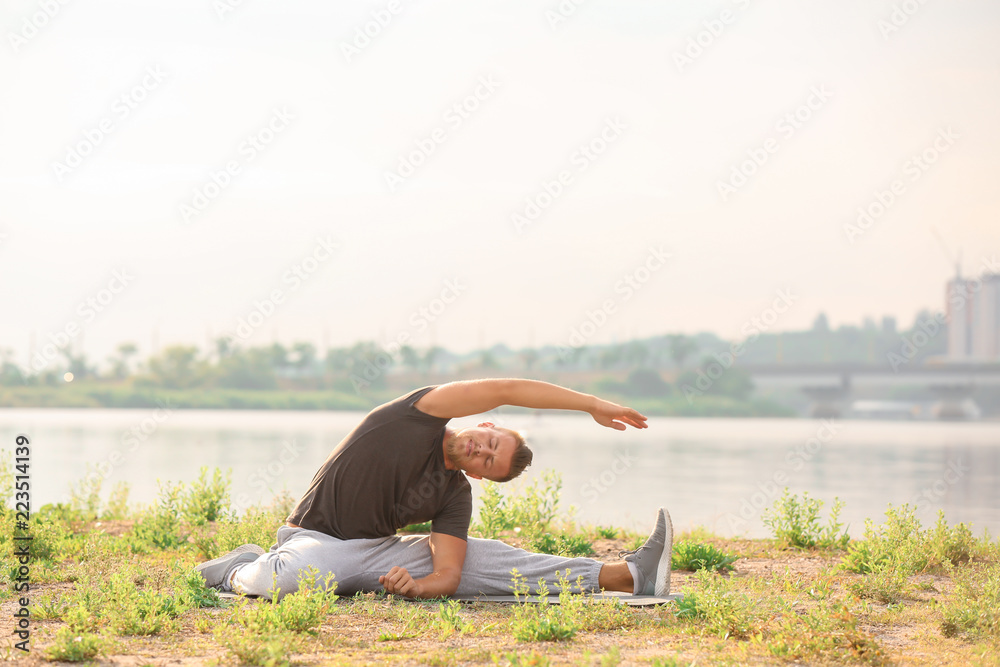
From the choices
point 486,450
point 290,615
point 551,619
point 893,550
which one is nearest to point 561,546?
point 486,450

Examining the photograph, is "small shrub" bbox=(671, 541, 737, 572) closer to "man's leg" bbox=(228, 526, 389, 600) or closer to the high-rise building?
"man's leg" bbox=(228, 526, 389, 600)

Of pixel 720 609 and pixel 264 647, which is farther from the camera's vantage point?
pixel 720 609

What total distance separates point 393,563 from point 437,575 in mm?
308

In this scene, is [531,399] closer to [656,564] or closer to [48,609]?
[656,564]

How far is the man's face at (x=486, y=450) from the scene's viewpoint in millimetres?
5020

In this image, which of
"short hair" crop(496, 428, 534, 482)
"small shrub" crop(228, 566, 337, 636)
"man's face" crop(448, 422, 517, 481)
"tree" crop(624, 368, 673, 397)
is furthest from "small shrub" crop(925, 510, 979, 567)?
"tree" crop(624, 368, 673, 397)

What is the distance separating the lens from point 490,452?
5.02 metres

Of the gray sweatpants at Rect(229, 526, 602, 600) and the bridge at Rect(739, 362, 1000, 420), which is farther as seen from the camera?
the bridge at Rect(739, 362, 1000, 420)

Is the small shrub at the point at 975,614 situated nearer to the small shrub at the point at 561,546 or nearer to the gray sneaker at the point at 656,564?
the gray sneaker at the point at 656,564

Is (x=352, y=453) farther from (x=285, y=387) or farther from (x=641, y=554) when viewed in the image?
(x=285, y=387)

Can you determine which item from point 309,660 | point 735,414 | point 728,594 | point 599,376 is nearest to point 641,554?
point 728,594

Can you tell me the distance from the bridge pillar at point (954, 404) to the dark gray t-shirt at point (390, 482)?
259ft

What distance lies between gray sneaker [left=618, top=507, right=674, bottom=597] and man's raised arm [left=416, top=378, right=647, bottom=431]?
31.3 inches

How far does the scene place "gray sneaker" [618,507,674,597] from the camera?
16.9 ft
